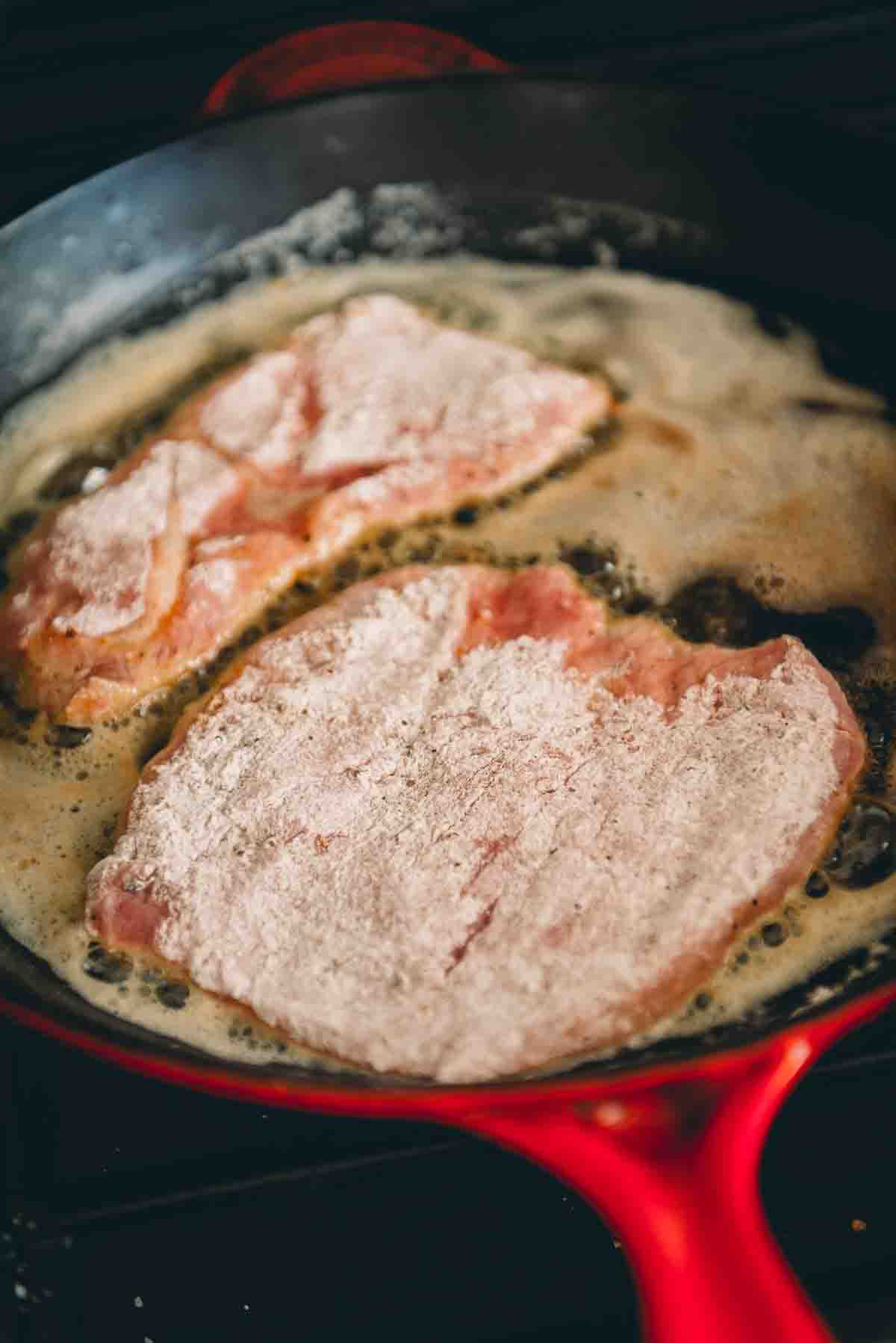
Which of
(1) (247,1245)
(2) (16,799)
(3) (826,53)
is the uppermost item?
(3) (826,53)

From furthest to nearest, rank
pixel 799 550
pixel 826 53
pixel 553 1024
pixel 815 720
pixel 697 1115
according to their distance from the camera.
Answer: pixel 826 53 < pixel 799 550 < pixel 815 720 < pixel 553 1024 < pixel 697 1115

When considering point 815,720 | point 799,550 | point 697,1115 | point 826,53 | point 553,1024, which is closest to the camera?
point 697,1115

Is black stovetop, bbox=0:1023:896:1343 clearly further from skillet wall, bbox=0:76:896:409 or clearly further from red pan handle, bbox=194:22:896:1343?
skillet wall, bbox=0:76:896:409

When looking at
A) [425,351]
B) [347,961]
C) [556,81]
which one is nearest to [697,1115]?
[347,961]

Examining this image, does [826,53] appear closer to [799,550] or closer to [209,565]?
[799,550]

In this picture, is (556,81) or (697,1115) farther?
(556,81)

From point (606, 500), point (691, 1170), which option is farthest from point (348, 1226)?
point (606, 500)
